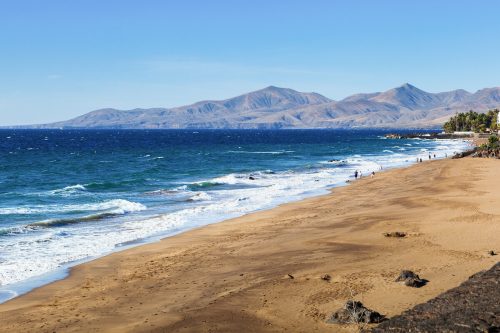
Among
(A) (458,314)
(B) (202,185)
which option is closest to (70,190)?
(B) (202,185)

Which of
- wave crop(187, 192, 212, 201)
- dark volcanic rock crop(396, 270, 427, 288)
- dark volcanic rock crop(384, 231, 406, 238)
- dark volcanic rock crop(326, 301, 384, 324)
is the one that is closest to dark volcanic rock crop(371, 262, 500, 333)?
dark volcanic rock crop(326, 301, 384, 324)

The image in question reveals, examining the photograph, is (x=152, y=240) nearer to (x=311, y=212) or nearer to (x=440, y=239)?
(x=311, y=212)

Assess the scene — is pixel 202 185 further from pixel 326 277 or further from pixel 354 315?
pixel 354 315

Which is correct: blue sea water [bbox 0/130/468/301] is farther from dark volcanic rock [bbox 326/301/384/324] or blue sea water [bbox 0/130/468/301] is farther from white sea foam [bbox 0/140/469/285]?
dark volcanic rock [bbox 326/301/384/324]

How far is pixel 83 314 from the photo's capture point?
16.7 metres

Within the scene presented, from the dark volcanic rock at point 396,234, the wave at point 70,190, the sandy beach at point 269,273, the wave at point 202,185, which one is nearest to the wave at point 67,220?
the sandy beach at point 269,273

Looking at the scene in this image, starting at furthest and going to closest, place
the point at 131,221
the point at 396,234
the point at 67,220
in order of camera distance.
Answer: the point at 67,220 < the point at 131,221 < the point at 396,234

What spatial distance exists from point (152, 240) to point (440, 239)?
14900 millimetres

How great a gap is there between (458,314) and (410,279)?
4.85 metres

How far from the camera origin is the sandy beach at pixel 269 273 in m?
15.8

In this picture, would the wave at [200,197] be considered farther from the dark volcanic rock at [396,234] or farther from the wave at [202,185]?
the dark volcanic rock at [396,234]

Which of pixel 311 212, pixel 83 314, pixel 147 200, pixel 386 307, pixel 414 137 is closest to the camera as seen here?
pixel 386 307

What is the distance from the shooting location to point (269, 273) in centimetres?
2044

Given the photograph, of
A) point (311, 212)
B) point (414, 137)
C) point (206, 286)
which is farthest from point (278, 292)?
point (414, 137)
